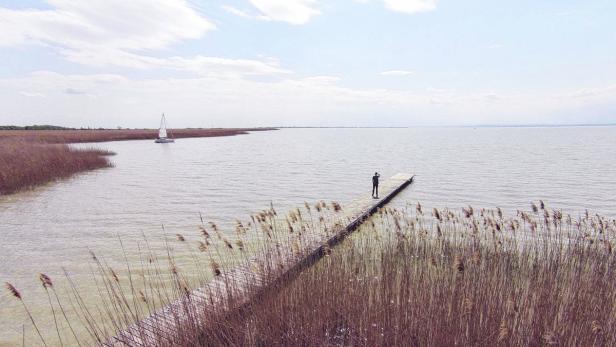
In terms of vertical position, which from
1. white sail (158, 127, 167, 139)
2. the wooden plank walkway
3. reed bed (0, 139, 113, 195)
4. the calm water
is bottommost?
the calm water

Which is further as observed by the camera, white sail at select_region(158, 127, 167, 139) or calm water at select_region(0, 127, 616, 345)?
A: white sail at select_region(158, 127, 167, 139)

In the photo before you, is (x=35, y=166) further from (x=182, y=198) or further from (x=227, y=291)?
(x=227, y=291)

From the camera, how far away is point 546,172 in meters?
26.0

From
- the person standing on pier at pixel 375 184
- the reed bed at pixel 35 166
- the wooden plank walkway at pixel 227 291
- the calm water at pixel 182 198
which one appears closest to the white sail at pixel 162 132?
the reed bed at pixel 35 166

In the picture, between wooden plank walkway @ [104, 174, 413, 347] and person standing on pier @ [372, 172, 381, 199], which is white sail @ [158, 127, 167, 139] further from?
wooden plank walkway @ [104, 174, 413, 347]

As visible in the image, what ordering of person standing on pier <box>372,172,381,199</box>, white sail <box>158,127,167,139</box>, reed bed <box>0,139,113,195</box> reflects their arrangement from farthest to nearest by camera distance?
1. white sail <box>158,127,167,139</box>
2. reed bed <box>0,139,113,195</box>
3. person standing on pier <box>372,172,381,199</box>

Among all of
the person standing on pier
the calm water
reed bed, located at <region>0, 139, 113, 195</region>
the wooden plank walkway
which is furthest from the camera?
reed bed, located at <region>0, 139, 113, 195</region>

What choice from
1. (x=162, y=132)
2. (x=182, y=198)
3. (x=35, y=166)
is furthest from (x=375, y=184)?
(x=162, y=132)

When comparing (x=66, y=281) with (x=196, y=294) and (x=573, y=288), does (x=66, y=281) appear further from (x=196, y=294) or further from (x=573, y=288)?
(x=573, y=288)

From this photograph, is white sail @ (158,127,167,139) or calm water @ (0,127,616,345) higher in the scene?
white sail @ (158,127,167,139)

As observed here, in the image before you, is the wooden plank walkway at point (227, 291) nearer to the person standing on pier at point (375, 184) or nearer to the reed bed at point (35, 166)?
the person standing on pier at point (375, 184)

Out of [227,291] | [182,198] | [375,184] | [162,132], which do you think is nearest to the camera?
[227,291]

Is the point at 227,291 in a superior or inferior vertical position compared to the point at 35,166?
inferior

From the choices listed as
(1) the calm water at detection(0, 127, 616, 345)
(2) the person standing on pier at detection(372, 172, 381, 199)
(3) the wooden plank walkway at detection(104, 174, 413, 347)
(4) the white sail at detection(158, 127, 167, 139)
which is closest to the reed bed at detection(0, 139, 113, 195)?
(1) the calm water at detection(0, 127, 616, 345)
